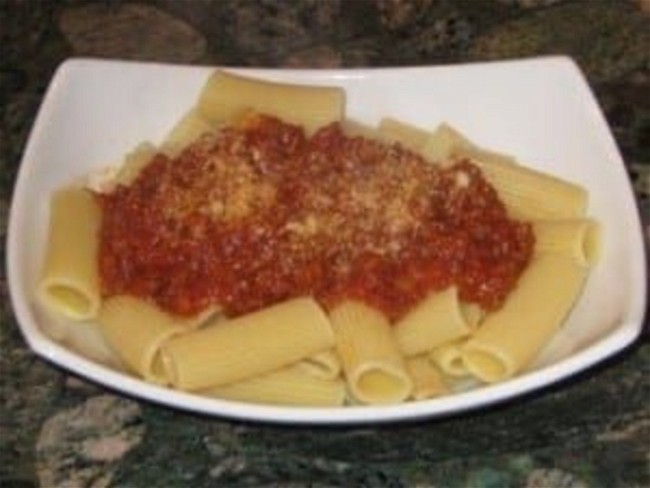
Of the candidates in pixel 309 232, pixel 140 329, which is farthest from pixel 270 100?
pixel 140 329

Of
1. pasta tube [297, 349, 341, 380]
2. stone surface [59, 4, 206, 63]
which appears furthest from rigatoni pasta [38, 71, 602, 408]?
stone surface [59, 4, 206, 63]

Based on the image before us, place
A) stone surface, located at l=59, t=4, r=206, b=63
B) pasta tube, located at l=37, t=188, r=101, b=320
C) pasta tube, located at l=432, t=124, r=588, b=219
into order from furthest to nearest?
stone surface, located at l=59, t=4, r=206, b=63
pasta tube, located at l=432, t=124, r=588, b=219
pasta tube, located at l=37, t=188, r=101, b=320

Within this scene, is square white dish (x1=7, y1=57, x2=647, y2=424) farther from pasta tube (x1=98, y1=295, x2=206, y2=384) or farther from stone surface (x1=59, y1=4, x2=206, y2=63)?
stone surface (x1=59, y1=4, x2=206, y2=63)

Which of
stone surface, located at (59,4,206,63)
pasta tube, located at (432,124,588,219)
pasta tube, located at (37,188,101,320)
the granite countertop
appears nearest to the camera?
the granite countertop

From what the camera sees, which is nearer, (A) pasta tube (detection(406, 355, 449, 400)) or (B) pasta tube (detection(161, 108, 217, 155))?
(A) pasta tube (detection(406, 355, 449, 400))

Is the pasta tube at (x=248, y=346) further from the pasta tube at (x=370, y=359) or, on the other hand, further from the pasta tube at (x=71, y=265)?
the pasta tube at (x=71, y=265)

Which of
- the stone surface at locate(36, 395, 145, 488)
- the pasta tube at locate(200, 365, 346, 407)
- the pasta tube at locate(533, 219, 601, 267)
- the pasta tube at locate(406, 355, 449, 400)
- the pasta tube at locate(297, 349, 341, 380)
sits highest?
the pasta tube at locate(533, 219, 601, 267)

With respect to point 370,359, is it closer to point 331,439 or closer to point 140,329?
point 331,439
